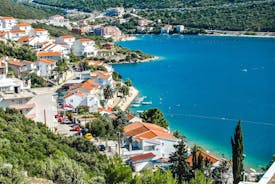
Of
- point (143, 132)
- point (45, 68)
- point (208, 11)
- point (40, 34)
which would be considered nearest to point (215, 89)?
point (45, 68)

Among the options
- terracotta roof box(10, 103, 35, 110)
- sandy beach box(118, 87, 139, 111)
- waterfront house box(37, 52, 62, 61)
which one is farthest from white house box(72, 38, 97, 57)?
terracotta roof box(10, 103, 35, 110)

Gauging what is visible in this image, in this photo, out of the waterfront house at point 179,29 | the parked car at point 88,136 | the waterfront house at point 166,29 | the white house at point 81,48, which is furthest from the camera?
the waterfront house at point 166,29

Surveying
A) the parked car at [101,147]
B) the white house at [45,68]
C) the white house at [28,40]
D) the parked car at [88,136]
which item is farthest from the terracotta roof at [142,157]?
the white house at [28,40]

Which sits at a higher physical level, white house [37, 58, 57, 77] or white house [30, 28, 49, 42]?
white house [30, 28, 49, 42]

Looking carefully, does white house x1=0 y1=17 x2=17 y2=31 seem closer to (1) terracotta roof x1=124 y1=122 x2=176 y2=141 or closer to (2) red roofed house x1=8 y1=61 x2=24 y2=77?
(2) red roofed house x1=8 y1=61 x2=24 y2=77

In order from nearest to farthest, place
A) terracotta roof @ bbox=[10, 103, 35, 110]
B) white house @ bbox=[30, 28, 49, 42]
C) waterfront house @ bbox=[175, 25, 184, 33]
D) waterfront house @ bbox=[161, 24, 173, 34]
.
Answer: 1. terracotta roof @ bbox=[10, 103, 35, 110]
2. white house @ bbox=[30, 28, 49, 42]
3. waterfront house @ bbox=[175, 25, 184, 33]
4. waterfront house @ bbox=[161, 24, 173, 34]

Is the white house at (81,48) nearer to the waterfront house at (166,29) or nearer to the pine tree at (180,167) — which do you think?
the pine tree at (180,167)
